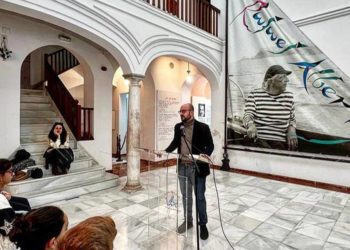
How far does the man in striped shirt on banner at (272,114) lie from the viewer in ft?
16.6

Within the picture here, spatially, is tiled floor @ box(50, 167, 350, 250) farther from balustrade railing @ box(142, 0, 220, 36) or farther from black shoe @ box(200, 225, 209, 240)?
balustrade railing @ box(142, 0, 220, 36)

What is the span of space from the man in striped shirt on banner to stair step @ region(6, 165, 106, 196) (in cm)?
370

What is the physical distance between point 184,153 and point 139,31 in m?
2.64

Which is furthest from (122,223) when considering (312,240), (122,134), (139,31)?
(122,134)

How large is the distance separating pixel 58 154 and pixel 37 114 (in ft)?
5.74

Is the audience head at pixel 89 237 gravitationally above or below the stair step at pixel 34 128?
below

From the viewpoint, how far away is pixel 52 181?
13.1 ft

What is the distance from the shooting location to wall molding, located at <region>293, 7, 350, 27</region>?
4.43 metres

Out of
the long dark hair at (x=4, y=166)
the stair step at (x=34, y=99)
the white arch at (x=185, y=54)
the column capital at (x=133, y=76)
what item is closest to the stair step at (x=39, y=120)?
the stair step at (x=34, y=99)

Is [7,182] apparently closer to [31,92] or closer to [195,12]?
[31,92]

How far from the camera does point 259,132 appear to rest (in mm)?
5527

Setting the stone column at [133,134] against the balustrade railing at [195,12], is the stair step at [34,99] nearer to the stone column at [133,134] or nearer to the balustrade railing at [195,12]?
the stone column at [133,134]

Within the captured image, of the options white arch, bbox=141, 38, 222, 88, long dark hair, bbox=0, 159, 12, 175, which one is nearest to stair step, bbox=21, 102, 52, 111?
white arch, bbox=141, 38, 222, 88

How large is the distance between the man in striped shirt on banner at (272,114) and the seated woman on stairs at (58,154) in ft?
13.5
